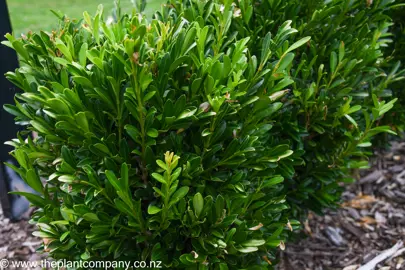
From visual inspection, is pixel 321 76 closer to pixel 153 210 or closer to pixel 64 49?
pixel 153 210

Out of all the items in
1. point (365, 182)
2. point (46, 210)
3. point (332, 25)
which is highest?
point (332, 25)

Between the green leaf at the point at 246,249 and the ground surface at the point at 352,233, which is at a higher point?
the green leaf at the point at 246,249

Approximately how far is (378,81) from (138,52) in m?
2.28

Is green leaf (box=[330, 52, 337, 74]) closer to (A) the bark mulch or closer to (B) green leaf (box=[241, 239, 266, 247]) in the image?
(B) green leaf (box=[241, 239, 266, 247])

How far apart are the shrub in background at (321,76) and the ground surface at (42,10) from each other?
2.81 m

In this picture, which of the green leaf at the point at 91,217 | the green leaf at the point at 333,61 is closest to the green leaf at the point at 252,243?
A: the green leaf at the point at 91,217

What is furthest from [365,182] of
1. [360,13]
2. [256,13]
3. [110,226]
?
[110,226]

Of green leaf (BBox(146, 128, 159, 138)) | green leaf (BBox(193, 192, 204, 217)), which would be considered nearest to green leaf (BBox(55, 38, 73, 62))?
green leaf (BBox(146, 128, 159, 138))

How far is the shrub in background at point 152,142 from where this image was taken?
1796 millimetres

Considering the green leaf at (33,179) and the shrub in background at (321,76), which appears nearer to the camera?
the green leaf at (33,179)

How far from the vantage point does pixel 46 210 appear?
204cm

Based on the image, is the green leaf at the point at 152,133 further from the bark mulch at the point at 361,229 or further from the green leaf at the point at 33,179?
the bark mulch at the point at 361,229

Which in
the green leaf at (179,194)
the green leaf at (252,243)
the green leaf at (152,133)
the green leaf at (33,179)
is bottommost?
the green leaf at (252,243)

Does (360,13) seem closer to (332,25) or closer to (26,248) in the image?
(332,25)
